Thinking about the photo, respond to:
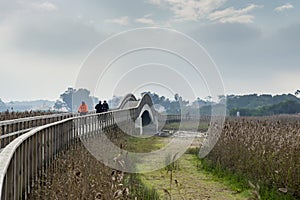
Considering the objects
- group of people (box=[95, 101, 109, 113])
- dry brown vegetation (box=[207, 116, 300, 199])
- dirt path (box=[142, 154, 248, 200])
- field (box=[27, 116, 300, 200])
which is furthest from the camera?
group of people (box=[95, 101, 109, 113])

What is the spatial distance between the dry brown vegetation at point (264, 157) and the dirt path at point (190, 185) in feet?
2.61

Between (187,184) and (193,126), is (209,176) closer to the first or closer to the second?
(187,184)

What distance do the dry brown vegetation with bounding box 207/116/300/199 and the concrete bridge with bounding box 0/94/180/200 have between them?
15.8 feet

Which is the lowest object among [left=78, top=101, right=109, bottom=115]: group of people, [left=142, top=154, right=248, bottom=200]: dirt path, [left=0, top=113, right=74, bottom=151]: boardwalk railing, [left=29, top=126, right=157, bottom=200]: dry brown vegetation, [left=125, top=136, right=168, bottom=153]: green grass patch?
[left=142, top=154, right=248, bottom=200]: dirt path

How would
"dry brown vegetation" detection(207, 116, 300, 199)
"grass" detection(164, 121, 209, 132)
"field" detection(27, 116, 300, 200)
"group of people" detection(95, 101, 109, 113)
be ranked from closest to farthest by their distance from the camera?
"field" detection(27, 116, 300, 200) < "dry brown vegetation" detection(207, 116, 300, 199) < "group of people" detection(95, 101, 109, 113) < "grass" detection(164, 121, 209, 132)

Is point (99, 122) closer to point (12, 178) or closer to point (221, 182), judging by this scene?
point (221, 182)

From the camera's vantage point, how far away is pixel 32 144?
8.11 meters

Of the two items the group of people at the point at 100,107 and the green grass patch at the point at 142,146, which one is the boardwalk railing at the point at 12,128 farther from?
the group of people at the point at 100,107

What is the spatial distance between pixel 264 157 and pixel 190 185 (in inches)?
89.5

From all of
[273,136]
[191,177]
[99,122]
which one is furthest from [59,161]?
[99,122]

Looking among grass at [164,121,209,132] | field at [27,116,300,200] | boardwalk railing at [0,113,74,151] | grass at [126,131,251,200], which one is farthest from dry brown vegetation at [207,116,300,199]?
grass at [164,121,209,132]

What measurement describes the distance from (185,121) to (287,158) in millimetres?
41053

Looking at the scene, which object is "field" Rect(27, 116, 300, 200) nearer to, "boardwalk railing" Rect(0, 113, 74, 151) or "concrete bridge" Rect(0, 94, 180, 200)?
"concrete bridge" Rect(0, 94, 180, 200)

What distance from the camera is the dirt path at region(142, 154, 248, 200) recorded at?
10680mm
